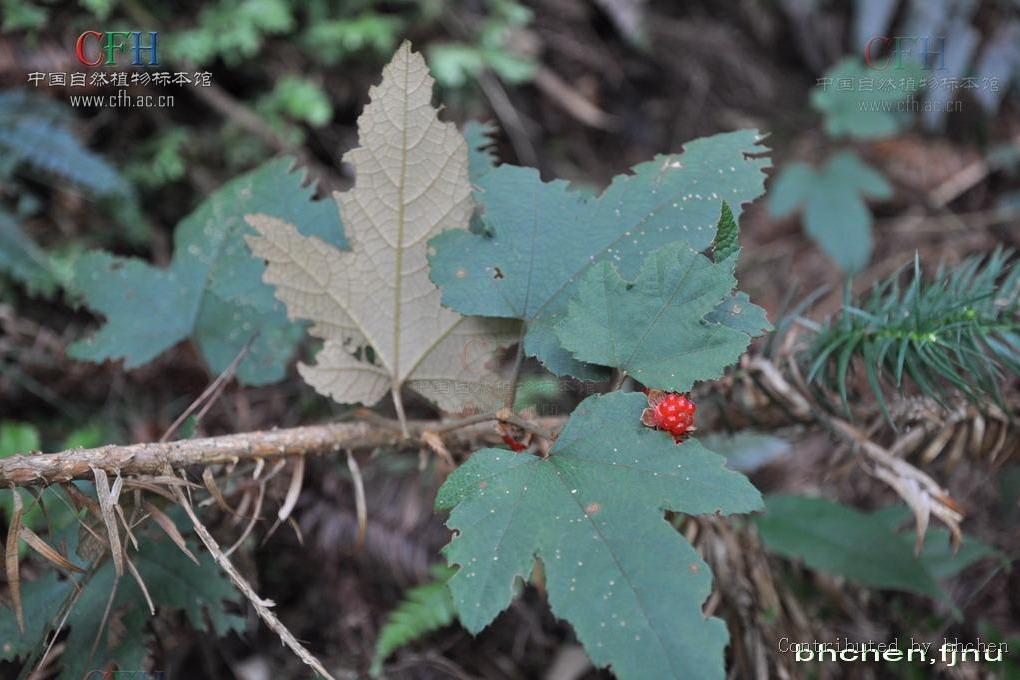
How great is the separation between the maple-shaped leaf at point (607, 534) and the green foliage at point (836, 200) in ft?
6.44

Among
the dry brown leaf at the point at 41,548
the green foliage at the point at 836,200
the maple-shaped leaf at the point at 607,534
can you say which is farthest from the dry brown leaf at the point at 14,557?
the green foliage at the point at 836,200

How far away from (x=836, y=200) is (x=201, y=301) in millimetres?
2267

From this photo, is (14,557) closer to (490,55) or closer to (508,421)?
(508,421)

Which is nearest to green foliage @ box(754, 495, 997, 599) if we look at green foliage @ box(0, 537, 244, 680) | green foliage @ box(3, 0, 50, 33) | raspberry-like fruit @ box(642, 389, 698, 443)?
raspberry-like fruit @ box(642, 389, 698, 443)

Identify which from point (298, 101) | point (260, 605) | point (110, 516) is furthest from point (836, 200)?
point (110, 516)

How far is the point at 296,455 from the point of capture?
124cm

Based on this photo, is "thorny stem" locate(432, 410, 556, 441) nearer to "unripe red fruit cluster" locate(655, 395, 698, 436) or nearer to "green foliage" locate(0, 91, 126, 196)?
"unripe red fruit cluster" locate(655, 395, 698, 436)

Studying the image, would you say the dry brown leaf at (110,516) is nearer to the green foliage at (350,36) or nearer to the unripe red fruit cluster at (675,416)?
the unripe red fruit cluster at (675,416)

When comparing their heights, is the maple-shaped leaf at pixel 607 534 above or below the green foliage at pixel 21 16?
below

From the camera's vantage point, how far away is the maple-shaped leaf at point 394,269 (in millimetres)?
1104

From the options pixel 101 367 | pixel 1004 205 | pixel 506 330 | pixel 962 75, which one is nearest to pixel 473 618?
pixel 506 330

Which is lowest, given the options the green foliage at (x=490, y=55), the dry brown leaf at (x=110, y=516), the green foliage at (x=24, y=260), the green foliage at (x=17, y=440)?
the green foliage at (x=17, y=440)

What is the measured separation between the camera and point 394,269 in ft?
3.97

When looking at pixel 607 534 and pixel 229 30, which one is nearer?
pixel 607 534
